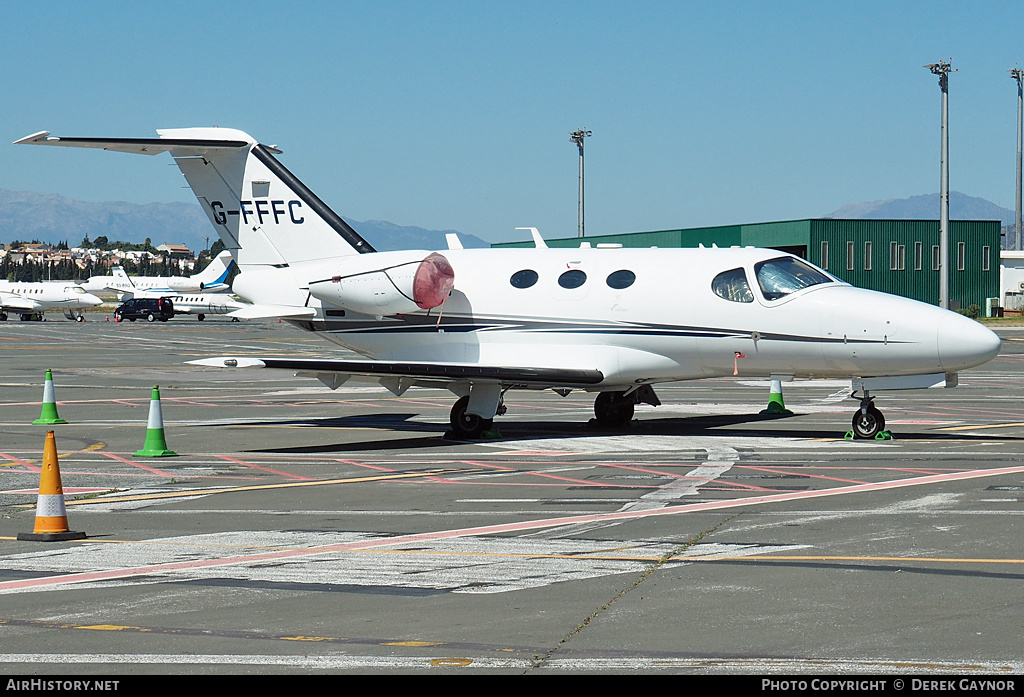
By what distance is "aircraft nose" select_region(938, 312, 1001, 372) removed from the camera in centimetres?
1641

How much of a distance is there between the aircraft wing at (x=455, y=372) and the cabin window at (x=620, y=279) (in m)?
1.41

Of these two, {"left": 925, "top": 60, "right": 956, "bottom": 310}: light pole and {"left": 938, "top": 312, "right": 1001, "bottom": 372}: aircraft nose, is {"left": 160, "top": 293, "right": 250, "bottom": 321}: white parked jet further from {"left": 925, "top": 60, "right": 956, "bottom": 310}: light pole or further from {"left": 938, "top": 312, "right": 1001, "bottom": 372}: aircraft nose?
{"left": 938, "top": 312, "right": 1001, "bottom": 372}: aircraft nose

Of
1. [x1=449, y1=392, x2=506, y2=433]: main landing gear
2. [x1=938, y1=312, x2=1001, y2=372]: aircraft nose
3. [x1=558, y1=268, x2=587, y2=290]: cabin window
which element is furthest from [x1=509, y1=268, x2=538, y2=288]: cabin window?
[x1=938, y1=312, x2=1001, y2=372]: aircraft nose

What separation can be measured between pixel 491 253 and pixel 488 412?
2.95 meters

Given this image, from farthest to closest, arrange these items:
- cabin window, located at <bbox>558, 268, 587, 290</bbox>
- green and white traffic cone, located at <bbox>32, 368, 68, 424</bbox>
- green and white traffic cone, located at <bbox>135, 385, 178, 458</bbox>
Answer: green and white traffic cone, located at <bbox>32, 368, 68, 424</bbox> → cabin window, located at <bbox>558, 268, 587, 290</bbox> → green and white traffic cone, located at <bbox>135, 385, 178, 458</bbox>

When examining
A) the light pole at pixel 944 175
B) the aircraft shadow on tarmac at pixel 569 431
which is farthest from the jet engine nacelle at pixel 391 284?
the light pole at pixel 944 175

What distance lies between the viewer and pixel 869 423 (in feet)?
58.5

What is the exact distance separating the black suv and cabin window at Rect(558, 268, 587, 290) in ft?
258

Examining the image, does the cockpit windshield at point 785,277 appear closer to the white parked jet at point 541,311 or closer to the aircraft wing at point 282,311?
the white parked jet at point 541,311

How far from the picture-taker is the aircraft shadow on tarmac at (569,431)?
18109mm

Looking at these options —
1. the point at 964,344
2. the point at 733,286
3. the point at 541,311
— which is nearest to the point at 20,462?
the point at 541,311

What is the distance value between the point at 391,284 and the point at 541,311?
8.40 feet
